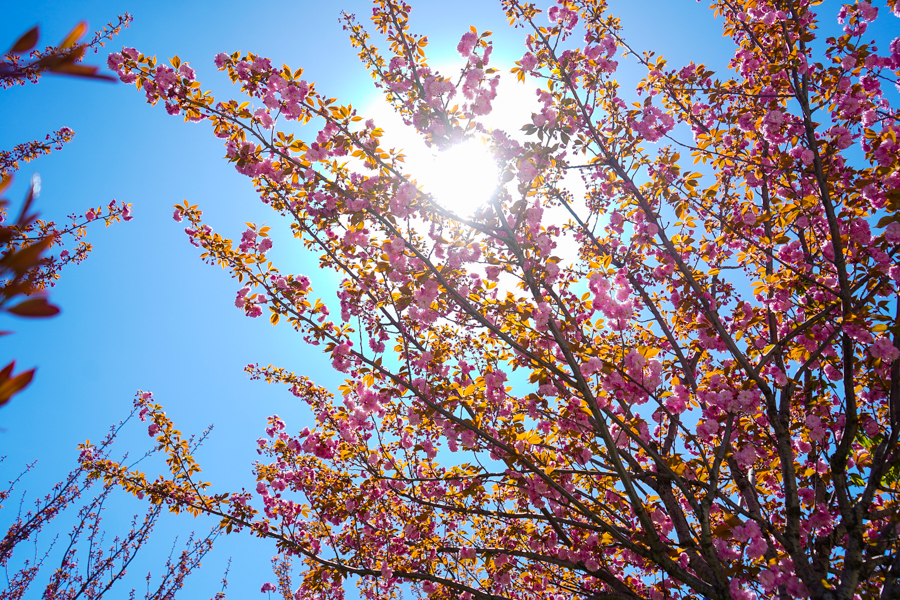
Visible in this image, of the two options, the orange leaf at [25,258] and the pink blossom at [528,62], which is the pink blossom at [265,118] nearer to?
the pink blossom at [528,62]

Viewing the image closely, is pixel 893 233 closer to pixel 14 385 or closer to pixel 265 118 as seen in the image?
pixel 14 385

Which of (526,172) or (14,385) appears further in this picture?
(526,172)

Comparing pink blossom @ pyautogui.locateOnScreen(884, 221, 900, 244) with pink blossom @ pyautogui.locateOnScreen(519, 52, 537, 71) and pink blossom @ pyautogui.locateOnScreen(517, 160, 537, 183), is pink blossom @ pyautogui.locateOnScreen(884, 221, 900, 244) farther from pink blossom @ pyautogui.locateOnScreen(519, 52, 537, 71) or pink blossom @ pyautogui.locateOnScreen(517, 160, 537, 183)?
pink blossom @ pyautogui.locateOnScreen(519, 52, 537, 71)

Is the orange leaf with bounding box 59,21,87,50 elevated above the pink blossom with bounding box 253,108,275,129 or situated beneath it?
situated beneath

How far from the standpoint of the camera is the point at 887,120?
16.5ft

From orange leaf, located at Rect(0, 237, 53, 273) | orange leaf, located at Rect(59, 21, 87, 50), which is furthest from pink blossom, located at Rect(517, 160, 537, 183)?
orange leaf, located at Rect(0, 237, 53, 273)

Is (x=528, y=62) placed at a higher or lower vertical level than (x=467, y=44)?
higher

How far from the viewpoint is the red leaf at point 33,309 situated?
721 millimetres

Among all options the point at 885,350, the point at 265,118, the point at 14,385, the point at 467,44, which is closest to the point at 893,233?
the point at 885,350

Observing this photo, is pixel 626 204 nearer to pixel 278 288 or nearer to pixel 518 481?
pixel 518 481

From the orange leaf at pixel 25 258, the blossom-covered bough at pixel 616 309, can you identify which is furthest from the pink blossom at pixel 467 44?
the orange leaf at pixel 25 258

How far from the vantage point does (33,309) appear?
2.39 ft

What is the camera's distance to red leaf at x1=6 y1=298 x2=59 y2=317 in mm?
721

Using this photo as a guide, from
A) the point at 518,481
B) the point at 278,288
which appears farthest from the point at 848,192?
the point at 278,288
